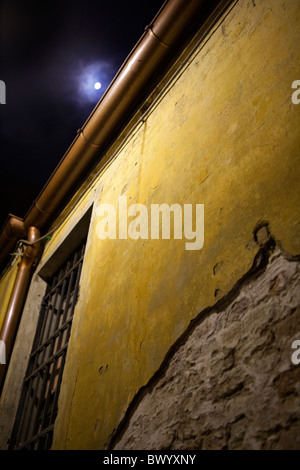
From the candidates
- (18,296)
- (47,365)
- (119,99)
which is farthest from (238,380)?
(18,296)

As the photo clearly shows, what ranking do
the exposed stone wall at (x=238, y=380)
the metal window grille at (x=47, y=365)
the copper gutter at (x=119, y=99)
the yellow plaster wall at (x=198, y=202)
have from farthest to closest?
1. the metal window grille at (x=47, y=365)
2. the copper gutter at (x=119, y=99)
3. the yellow plaster wall at (x=198, y=202)
4. the exposed stone wall at (x=238, y=380)

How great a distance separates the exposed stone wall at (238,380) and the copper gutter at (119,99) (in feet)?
8.93

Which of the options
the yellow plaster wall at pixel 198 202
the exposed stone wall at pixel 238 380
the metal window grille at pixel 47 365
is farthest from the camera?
the metal window grille at pixel 47 365

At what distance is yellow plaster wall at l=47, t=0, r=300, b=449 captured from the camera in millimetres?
1794

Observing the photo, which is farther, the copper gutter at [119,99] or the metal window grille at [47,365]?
the metal window grille at [47,365]

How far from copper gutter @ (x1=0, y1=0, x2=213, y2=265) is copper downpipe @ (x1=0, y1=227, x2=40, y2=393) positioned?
A: 40 centimetres

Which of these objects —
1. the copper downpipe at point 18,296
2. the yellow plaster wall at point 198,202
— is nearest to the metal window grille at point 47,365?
the copper downpipe at point 18,296

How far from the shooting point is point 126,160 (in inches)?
146

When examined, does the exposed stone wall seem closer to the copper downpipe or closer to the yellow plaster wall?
the yellow plaster wall

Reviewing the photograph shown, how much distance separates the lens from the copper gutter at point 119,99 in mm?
3418

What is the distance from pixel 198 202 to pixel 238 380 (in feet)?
3.48

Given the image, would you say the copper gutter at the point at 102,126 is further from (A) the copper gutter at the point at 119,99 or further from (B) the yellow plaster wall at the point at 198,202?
(B) the yellow plaster wall at the point at 198,202
